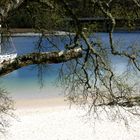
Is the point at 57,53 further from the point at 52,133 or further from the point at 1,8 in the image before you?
the point at 52,133

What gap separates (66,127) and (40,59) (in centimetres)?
899

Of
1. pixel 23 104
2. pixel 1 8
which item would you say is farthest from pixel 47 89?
pixel 1 8

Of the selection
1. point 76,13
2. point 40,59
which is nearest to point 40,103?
point 76,13

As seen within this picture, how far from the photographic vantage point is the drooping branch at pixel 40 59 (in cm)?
388

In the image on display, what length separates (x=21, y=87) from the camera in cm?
2525

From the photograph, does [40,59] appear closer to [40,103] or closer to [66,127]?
[66,127]

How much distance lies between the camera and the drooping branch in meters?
3.88

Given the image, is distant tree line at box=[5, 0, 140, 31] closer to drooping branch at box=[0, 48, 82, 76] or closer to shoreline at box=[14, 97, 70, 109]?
drooping branch at box=[0, 48, 82, 76]

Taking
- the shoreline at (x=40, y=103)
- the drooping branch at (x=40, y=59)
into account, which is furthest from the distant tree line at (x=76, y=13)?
the shoreline at (x=40, y=103)

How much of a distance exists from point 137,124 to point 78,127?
153 cm

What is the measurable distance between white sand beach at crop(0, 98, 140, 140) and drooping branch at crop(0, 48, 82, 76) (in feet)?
19.0

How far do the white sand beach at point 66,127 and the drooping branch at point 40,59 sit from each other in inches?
228

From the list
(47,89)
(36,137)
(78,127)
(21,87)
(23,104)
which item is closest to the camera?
(36,137)

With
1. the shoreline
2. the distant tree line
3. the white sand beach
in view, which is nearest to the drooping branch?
the distant tree line
